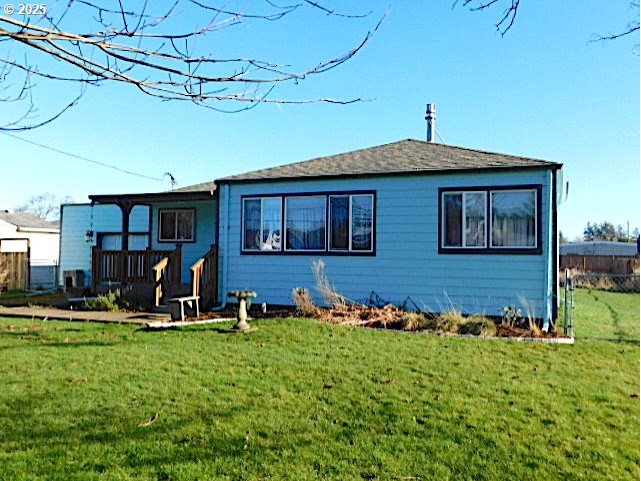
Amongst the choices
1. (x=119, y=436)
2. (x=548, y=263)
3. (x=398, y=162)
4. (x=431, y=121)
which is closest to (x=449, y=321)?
(x=548, y=263)

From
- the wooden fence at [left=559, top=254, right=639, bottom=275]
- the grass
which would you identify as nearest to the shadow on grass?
the grass

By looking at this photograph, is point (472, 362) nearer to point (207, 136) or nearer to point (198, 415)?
point (198, 415)

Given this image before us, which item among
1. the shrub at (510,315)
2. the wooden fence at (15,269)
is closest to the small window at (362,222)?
the shrub at (510,315)

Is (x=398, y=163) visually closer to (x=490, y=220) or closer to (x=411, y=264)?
(x=411, y=264)

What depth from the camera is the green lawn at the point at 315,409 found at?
3996 mm

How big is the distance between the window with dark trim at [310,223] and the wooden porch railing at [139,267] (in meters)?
1.87

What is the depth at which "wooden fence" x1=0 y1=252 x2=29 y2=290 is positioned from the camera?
19922 mm

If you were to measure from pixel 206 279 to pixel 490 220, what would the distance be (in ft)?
22.7

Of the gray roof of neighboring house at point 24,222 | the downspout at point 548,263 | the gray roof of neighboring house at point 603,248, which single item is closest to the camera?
the downspout at point 548,263

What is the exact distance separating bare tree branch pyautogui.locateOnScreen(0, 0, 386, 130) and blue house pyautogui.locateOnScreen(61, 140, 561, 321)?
828 cm

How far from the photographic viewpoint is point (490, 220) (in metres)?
10.9

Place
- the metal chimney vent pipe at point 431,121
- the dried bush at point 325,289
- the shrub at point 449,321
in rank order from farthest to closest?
the metal chimney vent pipe at point 431,121
the dried bush at point 325,289
the shrub at point 449,321

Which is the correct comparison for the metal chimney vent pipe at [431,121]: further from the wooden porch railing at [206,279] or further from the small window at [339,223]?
the wooden porch railing at [206,279]

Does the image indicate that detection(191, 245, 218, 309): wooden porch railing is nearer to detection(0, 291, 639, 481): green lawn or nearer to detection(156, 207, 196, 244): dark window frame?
detection(156, 207, 196, 244): dark window frame
